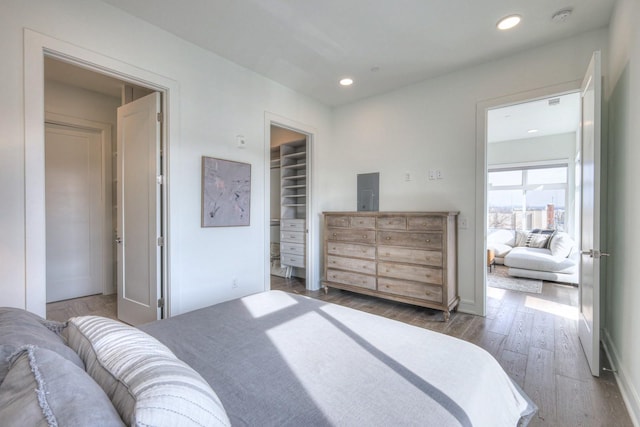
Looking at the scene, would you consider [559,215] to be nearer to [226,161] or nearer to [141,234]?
[226,161]

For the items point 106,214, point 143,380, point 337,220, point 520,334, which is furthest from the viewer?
point 106,214

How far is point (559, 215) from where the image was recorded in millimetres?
6391

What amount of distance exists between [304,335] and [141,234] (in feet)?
7.31

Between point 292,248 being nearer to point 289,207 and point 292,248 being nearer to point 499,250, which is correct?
point 289,207

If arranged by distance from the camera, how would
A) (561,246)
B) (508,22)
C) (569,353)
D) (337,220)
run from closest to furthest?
(569,353)
(508,22)
(337,220)
(561,246)

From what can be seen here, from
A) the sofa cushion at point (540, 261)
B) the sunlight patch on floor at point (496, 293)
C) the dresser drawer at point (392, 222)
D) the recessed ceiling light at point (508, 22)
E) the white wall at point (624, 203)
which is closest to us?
the white wall at point (624, 203)

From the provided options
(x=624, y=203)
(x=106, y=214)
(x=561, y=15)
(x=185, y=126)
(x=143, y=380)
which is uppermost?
(x=561, y=15)

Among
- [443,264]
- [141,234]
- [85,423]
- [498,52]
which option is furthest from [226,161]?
[498,52]

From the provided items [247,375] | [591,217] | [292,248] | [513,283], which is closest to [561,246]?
[513,283]

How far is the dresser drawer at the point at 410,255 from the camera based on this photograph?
123 inches

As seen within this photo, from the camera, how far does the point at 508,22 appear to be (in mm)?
2473

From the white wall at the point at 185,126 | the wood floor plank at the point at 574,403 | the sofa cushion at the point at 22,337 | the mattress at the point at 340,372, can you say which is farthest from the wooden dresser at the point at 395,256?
the sofa cushion at the point at 22,337

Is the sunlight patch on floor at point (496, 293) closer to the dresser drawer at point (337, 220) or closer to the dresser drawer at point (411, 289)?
the dresser drawer at point (411, 289)

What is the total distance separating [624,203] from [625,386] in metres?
1.17
